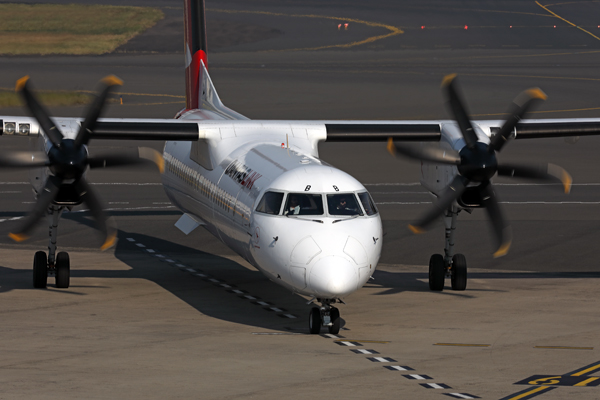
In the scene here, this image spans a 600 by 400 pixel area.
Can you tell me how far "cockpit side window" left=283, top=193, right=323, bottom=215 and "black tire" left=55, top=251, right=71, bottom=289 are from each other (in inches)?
286

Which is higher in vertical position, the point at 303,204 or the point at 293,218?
the point at 303,204

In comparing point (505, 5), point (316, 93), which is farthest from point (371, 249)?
point (505, 5)

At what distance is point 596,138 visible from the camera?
6084cm

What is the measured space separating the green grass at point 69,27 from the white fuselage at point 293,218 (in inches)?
2924

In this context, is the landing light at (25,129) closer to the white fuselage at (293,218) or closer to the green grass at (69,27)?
the white fuselage at (293,218)

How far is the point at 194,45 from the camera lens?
1339 inches

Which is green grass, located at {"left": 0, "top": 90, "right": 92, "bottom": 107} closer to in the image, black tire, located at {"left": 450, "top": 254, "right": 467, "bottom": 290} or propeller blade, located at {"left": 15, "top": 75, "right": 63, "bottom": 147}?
propeller blade, located at {"left": 15, "top": 75, "right": 63, "bottom": 147}

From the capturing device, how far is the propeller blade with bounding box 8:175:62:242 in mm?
23188

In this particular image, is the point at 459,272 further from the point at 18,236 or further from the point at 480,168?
the point at 18,236

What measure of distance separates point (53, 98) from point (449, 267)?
4985 centimetres

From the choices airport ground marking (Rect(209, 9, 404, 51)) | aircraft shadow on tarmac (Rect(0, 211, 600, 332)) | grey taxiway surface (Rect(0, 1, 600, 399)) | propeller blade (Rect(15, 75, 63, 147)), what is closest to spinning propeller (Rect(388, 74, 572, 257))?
grey taxiway surface (Rect(0, 1, 600, 399))

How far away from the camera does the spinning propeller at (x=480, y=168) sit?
23.8 metres

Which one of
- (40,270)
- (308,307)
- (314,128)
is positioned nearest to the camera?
(308,307)

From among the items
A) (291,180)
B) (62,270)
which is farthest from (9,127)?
(291,180)
